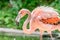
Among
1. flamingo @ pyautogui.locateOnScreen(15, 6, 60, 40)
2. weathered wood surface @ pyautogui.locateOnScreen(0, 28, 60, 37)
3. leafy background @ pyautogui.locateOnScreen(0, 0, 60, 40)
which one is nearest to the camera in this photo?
flamingo @ pyautogui.locateOnScreen(15, 6, 60, 40)

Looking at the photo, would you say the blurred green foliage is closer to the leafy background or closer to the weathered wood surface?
the leafy background

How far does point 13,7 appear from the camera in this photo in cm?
990

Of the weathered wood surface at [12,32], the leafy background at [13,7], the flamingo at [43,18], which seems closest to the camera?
the flamingo at [43,18]

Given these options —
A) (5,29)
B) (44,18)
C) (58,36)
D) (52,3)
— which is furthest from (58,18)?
(52,3)

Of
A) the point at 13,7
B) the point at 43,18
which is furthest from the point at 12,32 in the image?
the point at 43,18

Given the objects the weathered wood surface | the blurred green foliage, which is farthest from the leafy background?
the weathered wood surface

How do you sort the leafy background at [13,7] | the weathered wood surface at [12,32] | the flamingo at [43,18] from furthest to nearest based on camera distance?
the leafy background at [13,7] → the weathered wood surface at [12,32] → the flamingo at [43,18]

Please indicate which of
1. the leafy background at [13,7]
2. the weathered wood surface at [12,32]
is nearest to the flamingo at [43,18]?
the weathered wood surface at [12,32]

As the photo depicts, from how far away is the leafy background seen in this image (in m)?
9.32

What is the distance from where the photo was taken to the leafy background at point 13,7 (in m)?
9.32

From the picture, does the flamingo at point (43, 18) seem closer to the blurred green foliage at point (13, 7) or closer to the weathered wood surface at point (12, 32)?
the weathered wood surface at point (12, 32)

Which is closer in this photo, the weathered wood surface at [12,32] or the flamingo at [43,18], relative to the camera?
the flamingo at [43,18]

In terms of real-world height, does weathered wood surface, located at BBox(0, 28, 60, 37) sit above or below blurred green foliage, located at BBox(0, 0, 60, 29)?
below

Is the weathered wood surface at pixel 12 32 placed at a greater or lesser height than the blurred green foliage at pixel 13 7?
lesser
